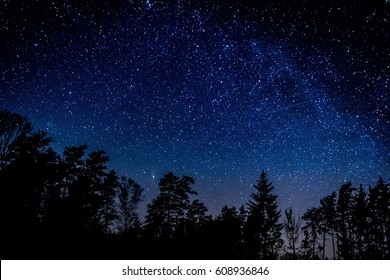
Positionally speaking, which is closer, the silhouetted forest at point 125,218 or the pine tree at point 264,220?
the silhouetted forest at point 125,218

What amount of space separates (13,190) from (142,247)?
9082mm

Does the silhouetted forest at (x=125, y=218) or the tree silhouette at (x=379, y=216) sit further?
the tree silhouette at (x=379, y=216)

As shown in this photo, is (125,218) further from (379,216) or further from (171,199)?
(379,216)

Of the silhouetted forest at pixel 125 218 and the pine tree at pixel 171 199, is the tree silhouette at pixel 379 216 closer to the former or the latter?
the silhouetted forest at pixel 125 218

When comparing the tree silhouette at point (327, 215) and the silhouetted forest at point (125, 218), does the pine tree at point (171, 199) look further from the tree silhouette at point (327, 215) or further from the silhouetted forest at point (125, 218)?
the tree silhouette at point (327, 215)

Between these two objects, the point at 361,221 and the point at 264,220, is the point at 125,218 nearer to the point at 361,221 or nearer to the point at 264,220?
the point at 264,220

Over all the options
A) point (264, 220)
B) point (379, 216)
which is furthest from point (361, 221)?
point (264, 220)

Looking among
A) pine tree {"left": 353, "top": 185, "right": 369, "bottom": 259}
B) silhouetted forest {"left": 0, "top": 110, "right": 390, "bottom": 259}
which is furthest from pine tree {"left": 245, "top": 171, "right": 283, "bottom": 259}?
pine tree {"left": 353, "top": 185, "right": 369, "bottom": 259}

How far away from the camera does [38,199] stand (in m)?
15.4

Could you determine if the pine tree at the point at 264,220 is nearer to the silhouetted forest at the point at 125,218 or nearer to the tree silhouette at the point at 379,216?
the silhouetted forest at the point at 125,218

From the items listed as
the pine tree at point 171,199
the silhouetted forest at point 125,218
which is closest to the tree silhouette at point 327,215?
the silhouetted forest at point 125,218

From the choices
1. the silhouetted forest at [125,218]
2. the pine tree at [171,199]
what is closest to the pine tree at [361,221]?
the silhouetted forest at [125,218]

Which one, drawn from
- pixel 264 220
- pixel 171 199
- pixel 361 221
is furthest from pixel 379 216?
pixel 171 199
